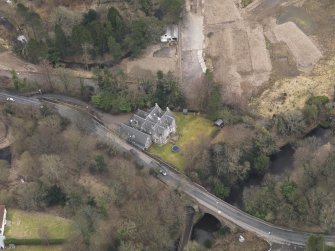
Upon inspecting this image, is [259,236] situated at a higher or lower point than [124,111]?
lower

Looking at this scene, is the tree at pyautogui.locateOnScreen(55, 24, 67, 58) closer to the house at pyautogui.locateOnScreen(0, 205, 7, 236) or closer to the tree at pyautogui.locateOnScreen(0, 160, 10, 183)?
the tree at pyautogui.locateOnScreen(0, 160, 10, 183)

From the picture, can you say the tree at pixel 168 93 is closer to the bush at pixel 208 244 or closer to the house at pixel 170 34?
the house at pixel 170 34

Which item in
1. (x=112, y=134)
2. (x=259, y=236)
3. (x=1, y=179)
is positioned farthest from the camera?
(x=112, y=134)

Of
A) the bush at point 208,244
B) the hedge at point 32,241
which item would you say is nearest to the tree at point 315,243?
the bush at point 208,244

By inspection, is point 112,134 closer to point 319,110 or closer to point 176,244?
point 176,244

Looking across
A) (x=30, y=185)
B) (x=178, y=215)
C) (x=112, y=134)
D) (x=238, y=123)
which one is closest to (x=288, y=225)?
(x=178, y=215)

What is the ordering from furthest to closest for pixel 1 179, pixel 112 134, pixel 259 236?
pixel 112 134
pixel 1 179
pixel 259 236

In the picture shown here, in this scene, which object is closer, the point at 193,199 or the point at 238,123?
the point at 193,199

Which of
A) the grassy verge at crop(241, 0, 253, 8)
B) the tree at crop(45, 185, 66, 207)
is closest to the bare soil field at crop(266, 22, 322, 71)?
the grassy verge at crop(241, 0, 253, 8)
